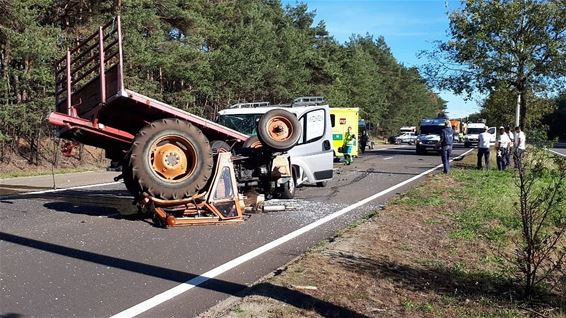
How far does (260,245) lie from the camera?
24.1ft

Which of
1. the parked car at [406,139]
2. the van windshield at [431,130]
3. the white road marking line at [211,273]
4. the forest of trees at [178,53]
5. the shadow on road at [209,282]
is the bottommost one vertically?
the white road marking line at [211,273]

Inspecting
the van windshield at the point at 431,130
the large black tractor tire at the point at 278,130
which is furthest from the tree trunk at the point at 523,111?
the large black tractor tire at the point at 278,130

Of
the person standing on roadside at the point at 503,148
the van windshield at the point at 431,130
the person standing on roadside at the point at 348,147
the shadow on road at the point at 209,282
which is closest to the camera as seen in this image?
the shadow on road at the point at 209,282

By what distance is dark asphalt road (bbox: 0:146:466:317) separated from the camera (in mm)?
4965

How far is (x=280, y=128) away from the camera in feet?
33.8

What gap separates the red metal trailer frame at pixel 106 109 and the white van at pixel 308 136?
264 cm

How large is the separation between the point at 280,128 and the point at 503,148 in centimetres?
1084

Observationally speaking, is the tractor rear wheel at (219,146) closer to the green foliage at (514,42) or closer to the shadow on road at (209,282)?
the shadow on road at (209,282)

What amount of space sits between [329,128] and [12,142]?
17.0 meters

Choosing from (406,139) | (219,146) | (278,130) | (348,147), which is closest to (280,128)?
(278,130)

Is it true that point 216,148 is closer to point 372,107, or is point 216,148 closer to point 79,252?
point 79,252

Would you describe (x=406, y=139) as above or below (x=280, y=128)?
below

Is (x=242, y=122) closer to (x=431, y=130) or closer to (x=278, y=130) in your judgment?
(x=278, y=130)

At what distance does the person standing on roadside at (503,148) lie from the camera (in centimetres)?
1803
